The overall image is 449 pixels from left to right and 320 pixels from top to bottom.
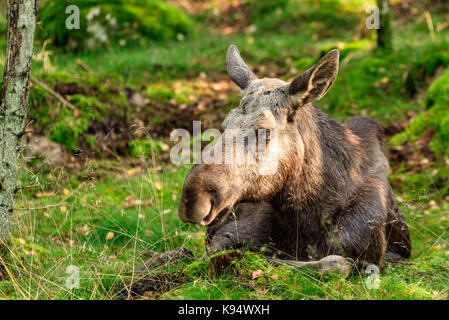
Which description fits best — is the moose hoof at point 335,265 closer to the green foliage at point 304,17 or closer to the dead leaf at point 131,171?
the dead leaf at point 131,171

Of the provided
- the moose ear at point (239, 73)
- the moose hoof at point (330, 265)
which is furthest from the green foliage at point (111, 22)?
the moose hoof at point (330, 265)

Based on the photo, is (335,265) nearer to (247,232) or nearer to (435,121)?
(247,232)

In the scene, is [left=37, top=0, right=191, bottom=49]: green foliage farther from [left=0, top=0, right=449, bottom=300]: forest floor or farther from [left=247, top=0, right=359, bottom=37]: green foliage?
[left=247, top=0, right=359, bottom=37]: green foliage

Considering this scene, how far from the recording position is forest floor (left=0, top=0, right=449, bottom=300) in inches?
209

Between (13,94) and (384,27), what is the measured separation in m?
9.00

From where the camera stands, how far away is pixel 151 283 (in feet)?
17.8

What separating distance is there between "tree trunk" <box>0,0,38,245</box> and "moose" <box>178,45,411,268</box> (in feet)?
6.25

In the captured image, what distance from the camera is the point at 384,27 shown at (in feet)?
42.0

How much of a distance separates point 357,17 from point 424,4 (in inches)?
77.5

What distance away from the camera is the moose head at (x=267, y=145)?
A: 4.96 meters

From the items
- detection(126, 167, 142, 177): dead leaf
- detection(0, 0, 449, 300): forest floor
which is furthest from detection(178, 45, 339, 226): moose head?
detection(126, 167, 142, 177): dead leaf

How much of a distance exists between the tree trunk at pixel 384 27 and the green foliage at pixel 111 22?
6.04m

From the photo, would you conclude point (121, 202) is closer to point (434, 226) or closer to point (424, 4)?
point (434, 226)
